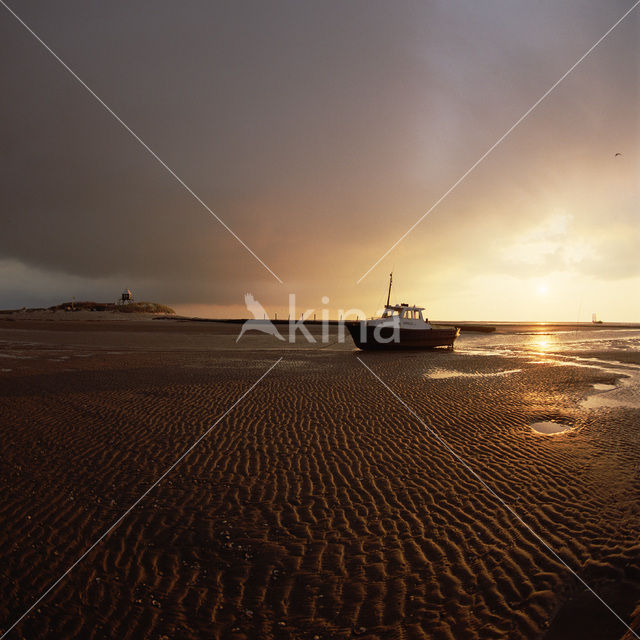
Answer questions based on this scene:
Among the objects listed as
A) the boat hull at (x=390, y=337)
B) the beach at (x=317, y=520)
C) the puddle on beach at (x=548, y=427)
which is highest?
the boat hull at (x=390, y=337)

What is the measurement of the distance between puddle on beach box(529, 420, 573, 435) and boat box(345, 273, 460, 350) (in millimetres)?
19550

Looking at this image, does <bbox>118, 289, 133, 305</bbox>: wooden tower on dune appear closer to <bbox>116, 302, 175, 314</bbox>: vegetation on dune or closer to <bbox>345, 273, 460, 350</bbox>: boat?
<bbox>116, 302, 175, 314</bbox>: vegetation on dune

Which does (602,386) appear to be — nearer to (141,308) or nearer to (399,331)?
(399,331)

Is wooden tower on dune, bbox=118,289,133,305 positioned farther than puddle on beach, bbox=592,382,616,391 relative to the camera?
Yes

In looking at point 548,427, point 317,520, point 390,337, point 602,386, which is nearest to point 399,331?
point 390,337

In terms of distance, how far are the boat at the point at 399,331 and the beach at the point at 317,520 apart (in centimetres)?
1814

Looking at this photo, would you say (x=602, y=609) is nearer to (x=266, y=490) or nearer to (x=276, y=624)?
(x=276, y=624)

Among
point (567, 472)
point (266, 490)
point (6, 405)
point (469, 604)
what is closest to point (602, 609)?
point (469, 604)

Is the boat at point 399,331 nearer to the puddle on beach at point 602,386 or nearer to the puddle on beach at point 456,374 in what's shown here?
the puddle on beach at point 456,374

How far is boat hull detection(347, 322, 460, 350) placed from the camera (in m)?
29.9

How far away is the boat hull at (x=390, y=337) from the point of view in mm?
29906

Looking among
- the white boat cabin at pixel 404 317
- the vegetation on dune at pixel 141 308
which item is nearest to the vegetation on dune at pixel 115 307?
the vegetation on dune at pixel 141 308

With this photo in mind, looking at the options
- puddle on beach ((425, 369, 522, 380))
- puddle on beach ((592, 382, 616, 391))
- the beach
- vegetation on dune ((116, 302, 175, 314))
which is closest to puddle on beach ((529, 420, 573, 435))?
the beach

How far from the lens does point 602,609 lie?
3.79 metres
